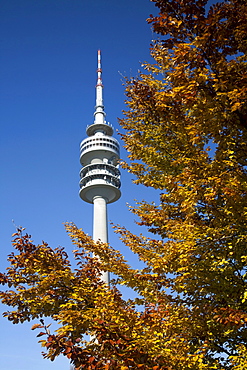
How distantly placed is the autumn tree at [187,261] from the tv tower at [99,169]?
42441 mm

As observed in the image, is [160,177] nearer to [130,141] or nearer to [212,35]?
[130,141]

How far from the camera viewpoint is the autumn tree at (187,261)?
17.6 feet

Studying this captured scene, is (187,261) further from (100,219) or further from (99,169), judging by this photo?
(99,169)

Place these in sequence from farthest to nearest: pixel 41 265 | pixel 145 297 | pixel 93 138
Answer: pixel 93 138, pixel 145 297, pixel 41 265

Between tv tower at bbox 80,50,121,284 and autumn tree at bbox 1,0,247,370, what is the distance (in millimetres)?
42441

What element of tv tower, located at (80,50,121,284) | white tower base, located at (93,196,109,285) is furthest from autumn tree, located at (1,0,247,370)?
tv tower, located at (80,50,121,284)

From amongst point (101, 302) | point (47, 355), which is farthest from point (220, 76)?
point (47, 355)

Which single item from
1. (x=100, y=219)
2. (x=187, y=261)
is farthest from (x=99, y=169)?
(x=187, y=261)

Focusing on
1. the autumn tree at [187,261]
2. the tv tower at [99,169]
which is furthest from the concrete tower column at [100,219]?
the autumn tree at [187,261]

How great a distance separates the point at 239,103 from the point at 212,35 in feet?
4.85

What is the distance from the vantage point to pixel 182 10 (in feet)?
20.3

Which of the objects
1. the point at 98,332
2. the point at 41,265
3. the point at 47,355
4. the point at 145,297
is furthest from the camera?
the point at 145,297

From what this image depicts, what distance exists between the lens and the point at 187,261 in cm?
588

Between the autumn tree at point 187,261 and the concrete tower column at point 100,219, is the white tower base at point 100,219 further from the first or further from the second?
the autumn tree at point 187,261
